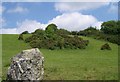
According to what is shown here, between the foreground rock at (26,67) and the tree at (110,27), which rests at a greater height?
the tree at (110,27)

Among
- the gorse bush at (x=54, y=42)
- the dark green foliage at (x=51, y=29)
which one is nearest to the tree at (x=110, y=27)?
the dark green foliage at (x=51, y=29)

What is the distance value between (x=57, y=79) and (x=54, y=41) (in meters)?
22.1

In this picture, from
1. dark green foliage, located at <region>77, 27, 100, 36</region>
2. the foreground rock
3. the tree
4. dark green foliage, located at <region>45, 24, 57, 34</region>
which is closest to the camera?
the foreground rock

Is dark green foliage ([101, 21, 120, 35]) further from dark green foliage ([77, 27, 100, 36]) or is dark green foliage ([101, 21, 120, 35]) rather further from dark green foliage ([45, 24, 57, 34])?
dark green foliage ([45, 24, 57, 34])

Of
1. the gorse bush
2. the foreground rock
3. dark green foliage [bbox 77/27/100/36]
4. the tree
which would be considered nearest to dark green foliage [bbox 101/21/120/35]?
the tree

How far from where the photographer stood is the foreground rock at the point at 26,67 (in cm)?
1734

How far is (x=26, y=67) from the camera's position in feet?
57.2

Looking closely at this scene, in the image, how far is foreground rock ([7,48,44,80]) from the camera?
17.3 m

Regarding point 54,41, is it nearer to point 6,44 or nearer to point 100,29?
point 6,44

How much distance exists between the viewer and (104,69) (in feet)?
77.5

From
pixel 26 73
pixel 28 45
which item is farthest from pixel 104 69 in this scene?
pixel 28 45

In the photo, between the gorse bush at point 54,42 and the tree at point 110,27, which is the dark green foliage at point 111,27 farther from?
the gorse bush at point 54,42

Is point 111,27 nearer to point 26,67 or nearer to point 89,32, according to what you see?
point 89,32

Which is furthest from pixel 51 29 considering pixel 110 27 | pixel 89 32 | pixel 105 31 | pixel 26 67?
pixel 26 67
